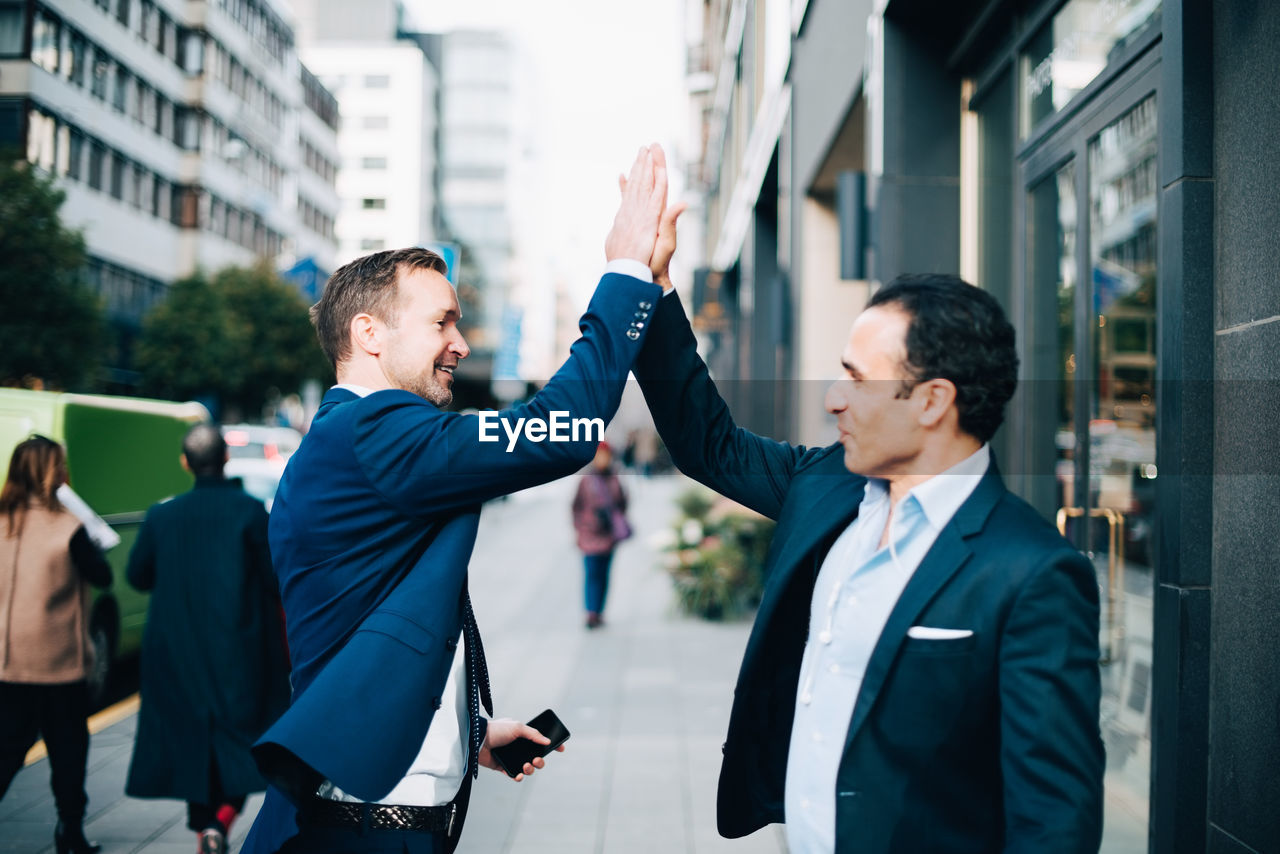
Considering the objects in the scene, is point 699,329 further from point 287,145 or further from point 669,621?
point 287,145

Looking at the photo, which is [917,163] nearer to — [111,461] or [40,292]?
[111,461]

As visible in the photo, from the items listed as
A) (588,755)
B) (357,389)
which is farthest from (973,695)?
(588,755)

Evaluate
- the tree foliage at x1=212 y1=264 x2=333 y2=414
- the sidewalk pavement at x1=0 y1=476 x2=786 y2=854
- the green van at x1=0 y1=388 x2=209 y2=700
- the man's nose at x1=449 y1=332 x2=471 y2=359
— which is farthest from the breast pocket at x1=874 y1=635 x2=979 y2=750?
the tree foliage at x1=212 y1=264 x2=333 y2=414

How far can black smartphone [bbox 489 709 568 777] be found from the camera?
8.22 feet

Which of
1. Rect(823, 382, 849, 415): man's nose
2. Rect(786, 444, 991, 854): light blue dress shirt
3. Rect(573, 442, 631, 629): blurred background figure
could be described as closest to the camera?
Rect(786, 444, 991, 854): light blue dress shirt

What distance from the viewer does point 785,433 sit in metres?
14.3

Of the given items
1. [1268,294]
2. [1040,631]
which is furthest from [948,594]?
[1268,294]

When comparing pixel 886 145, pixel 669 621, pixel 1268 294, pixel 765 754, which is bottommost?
pixel 669 621

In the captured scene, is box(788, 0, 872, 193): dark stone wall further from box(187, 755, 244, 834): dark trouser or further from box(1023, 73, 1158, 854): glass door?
box(187, 755, 244, 834): dark trouser

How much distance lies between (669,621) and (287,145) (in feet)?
148

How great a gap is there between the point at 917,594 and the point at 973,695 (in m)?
0.18

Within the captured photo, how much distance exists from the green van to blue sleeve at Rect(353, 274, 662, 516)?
241 inches

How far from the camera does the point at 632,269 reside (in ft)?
6.83

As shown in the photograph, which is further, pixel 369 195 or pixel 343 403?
pixel 369 195
